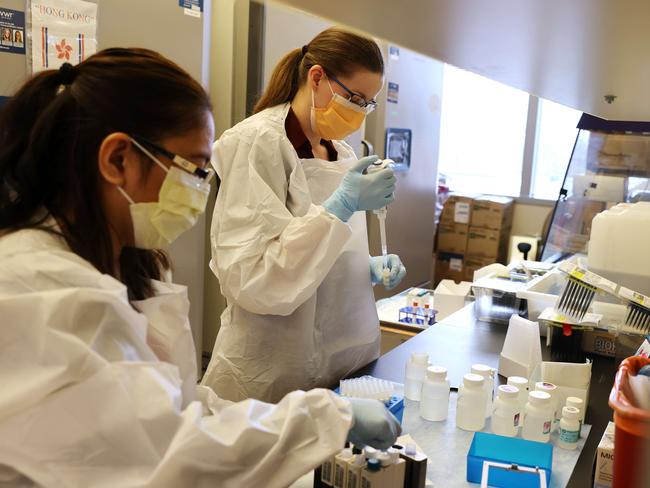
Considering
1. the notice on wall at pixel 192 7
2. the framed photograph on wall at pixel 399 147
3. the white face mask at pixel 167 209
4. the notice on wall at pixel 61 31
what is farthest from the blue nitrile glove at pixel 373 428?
the framed photograph on wall at pixel 399 147

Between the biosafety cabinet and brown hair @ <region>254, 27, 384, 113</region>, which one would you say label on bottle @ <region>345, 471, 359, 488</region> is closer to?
brown hair @ <region>254, 27, 384, 113</region>

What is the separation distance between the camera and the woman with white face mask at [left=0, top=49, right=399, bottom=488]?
2.49ft

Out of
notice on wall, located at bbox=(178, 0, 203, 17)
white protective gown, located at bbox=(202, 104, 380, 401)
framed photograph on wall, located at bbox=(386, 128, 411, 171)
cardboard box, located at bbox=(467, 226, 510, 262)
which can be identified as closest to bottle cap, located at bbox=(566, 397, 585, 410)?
white protective gown, located at bbox=(202, 104, 380, 401)

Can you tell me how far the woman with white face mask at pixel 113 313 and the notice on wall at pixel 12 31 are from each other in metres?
1.08

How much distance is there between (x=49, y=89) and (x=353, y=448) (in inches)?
27.7

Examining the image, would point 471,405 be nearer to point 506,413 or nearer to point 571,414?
point 506,413

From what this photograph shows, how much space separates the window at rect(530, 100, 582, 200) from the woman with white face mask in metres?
4.52

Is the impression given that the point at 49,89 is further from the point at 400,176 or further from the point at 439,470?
the point at 400,176

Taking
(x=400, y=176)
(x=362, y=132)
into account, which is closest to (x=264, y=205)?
(x=362, y=132)

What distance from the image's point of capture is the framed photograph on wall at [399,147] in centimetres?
384

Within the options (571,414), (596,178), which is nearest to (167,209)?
(571,414)

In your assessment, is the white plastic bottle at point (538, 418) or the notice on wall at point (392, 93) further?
the notice on wall at point (392, 93)

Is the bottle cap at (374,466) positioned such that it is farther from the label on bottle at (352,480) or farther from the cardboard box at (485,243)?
the cardboard box at (485,243)

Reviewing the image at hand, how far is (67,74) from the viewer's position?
95 cm
